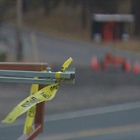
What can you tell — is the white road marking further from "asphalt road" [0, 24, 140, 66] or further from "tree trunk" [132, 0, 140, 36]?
"asphalt road" [0, 24, 140, 66]

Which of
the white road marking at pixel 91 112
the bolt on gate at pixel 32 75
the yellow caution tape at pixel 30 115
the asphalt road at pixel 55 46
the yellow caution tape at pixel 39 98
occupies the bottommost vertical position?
the asphalt road at pixel 55 46

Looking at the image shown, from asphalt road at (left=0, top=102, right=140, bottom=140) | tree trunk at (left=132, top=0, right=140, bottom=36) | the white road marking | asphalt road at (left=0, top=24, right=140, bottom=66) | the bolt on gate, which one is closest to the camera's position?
the bolt on gate

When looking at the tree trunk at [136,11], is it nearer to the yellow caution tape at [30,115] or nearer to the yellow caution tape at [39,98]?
the yellow caution tape at [30,115]

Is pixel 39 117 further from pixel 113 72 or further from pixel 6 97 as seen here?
pixel 113 72

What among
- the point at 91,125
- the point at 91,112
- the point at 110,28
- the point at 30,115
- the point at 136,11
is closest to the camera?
the point at 30,115

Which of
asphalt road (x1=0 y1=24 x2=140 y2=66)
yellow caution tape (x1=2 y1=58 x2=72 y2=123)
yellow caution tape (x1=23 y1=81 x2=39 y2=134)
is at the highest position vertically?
yellow caution tape (x1=2 y1=58 x2=72 y2=123)

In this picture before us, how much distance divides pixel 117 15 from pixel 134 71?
3895 millimetres

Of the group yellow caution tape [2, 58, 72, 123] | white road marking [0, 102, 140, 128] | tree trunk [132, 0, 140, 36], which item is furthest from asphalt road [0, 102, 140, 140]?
tree trunk [132, 0, 140, 36]

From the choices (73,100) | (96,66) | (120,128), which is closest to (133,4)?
(96,66)

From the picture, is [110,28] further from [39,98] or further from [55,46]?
[39,98]

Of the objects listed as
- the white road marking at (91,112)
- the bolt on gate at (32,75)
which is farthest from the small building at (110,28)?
the bolt on gate at (32,75)

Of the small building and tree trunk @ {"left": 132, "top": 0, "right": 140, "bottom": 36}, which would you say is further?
tree trunk @ {"left": 132, "top": 0, "right": 140, "bottom": 36}

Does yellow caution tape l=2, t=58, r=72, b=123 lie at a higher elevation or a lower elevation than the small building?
higher

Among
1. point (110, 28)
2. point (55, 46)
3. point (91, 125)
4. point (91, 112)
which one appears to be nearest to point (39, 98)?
point (91, 125)
